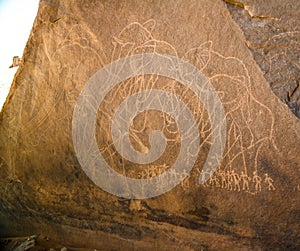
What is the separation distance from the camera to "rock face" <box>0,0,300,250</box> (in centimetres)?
239

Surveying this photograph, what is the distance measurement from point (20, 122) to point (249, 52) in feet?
6.31

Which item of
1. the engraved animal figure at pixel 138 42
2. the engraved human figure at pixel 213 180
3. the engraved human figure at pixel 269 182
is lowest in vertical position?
the engraved human figure at pixel 269 182

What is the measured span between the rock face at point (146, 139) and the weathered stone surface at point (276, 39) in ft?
0.18

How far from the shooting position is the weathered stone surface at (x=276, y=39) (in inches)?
89.6

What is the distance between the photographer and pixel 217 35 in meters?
2.44

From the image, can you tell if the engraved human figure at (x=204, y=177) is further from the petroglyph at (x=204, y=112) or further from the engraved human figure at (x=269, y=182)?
the engraved human figure at (x=269, y=182)

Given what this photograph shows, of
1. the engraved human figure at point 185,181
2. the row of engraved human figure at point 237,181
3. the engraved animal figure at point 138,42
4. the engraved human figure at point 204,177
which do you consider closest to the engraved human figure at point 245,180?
the row of engraved human figure at point 237,181

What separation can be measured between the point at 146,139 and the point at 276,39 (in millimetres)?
1077

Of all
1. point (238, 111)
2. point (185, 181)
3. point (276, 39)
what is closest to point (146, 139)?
point (185, 181)

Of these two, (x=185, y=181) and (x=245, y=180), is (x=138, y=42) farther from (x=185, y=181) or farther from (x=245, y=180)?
(x=245, y=180)

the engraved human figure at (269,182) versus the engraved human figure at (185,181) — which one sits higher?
the engraved human figure at (185,181)

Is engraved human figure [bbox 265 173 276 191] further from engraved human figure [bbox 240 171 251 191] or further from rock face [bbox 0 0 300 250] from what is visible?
engraved human figure [bbox 240 171 251 191]

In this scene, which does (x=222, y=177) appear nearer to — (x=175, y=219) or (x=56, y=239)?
(x=175, y=219)

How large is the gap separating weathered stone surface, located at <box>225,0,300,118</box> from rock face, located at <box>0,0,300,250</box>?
0.05 meters
